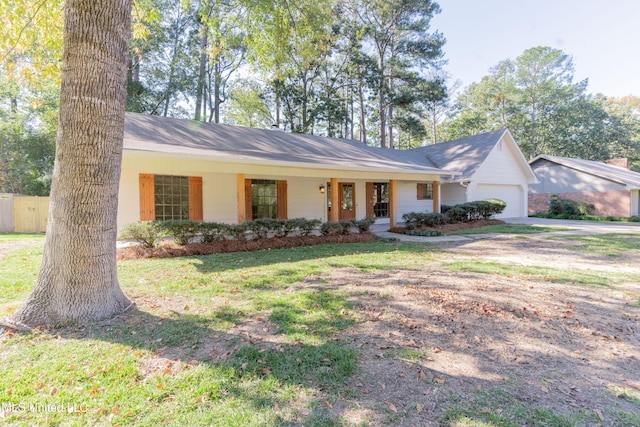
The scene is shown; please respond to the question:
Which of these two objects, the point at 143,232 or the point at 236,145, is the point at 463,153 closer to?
the point at 236,145

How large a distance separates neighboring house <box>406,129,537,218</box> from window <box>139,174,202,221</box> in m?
11.3

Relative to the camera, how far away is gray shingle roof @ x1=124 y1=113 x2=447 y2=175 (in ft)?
28.0

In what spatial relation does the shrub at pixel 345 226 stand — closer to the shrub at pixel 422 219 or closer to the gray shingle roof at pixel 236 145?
the gray shingle roof at pixel 236 145

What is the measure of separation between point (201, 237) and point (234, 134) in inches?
192

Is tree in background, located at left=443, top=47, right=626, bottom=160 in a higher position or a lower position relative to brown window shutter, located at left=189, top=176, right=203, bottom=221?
higher

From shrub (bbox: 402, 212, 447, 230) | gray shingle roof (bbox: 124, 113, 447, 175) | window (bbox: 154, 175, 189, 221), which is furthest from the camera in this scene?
shrub (bbox: 402, 212, 447, 230)

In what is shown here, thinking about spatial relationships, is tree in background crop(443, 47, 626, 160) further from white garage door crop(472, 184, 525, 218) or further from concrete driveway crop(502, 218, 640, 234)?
concrete driveway crop(502, 218, 640, 234)

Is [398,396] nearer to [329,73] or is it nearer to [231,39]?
[231,39]

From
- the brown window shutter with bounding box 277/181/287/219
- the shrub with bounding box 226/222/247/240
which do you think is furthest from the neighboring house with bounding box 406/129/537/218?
the shrub with bounding box 226/222/247/240

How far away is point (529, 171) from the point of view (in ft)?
61.7

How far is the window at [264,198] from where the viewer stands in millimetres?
11914

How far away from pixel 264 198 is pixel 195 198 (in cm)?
258

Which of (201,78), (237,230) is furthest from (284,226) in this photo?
(201,78)

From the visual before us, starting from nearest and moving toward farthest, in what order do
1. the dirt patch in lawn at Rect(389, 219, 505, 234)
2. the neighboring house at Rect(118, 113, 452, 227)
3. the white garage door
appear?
1. the neighboring house at Rect(118, 113, 452, 227)
2. the dirt patch in lawn at Rect(389, 219, 505, 234)
3. the white garage door
